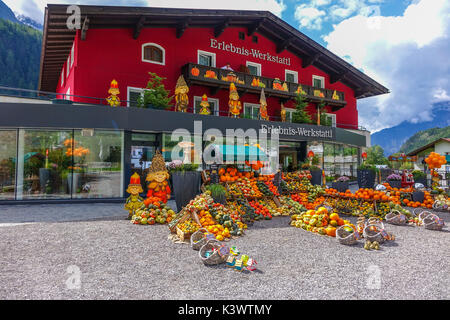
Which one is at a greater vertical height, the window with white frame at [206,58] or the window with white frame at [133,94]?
the window with white frame at [206,58]

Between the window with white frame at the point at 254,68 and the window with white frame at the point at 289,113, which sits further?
the window with white frame at the point at 289,113

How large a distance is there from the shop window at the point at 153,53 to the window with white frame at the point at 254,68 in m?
6.25

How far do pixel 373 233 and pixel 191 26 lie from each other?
16.3 metres

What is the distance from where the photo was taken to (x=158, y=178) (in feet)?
A: 26.5

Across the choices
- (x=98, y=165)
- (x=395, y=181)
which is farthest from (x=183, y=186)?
(x=395, y=181)

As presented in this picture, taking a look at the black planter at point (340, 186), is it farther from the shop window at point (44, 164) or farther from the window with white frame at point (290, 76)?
the window with white frame at point (290, 76)

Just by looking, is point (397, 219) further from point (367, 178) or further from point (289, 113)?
point (289, 113)

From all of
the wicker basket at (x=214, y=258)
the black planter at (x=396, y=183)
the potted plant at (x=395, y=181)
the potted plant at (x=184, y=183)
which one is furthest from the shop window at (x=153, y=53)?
the wicker basket at (x=214, y=258)

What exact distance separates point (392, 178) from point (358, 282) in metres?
10.9

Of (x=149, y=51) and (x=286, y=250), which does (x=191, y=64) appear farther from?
(x=286, y=250)

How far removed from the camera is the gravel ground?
10.9 feet

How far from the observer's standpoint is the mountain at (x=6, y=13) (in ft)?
447

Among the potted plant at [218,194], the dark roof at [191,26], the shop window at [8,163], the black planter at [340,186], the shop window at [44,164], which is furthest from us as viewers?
the dark roof at [191,26]
